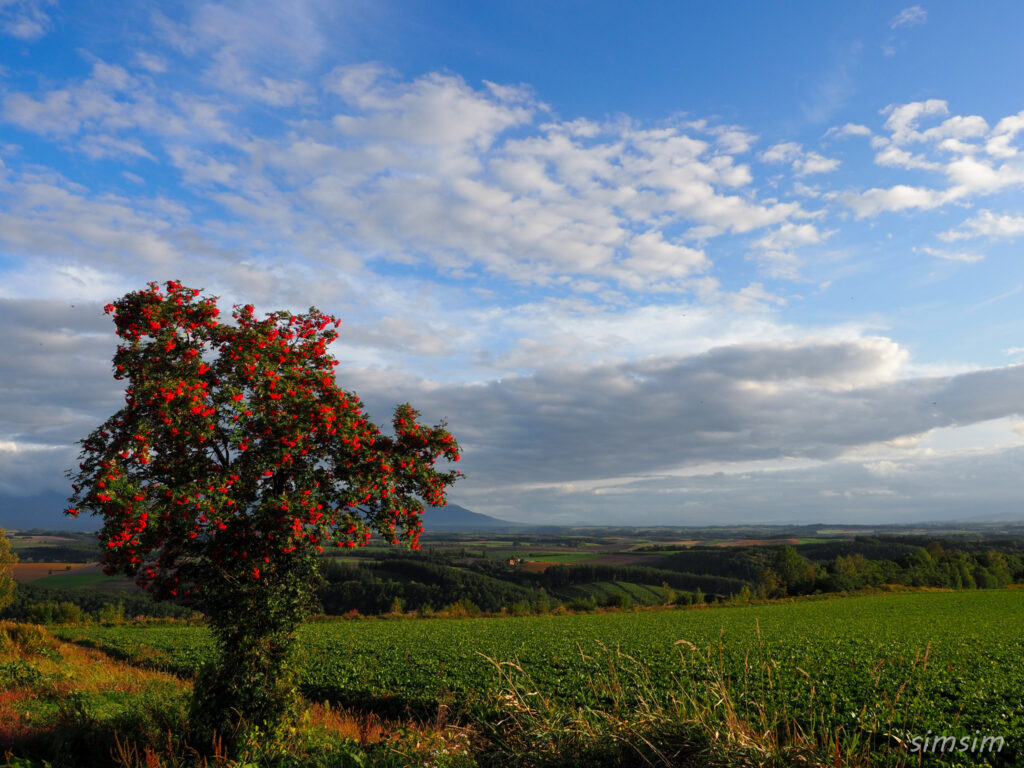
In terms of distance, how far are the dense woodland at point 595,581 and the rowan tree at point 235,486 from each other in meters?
52.0

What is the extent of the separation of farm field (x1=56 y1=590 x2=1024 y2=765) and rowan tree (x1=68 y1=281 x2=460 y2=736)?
57.7 inches

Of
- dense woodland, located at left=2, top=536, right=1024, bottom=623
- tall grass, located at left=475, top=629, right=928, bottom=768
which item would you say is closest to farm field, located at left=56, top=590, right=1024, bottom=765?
tall grass, located at left=475, top=629, right=928, bottom=768

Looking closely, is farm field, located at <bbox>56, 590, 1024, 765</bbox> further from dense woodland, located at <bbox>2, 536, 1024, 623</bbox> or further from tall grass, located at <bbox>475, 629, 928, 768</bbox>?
dense woodland, located at <bbox>2, 536, 1024, 623</bbox>

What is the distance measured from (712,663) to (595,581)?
363 feet

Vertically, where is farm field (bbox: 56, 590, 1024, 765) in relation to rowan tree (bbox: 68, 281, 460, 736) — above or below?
below

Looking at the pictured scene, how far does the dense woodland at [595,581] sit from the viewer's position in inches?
3066

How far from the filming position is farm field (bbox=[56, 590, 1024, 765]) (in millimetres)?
12750

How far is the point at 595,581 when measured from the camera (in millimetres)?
127562

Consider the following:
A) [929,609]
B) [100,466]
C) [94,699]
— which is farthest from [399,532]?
[929,609]

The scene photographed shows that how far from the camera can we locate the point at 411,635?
3853 centimetres

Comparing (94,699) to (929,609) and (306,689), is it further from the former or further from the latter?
(929,609)
